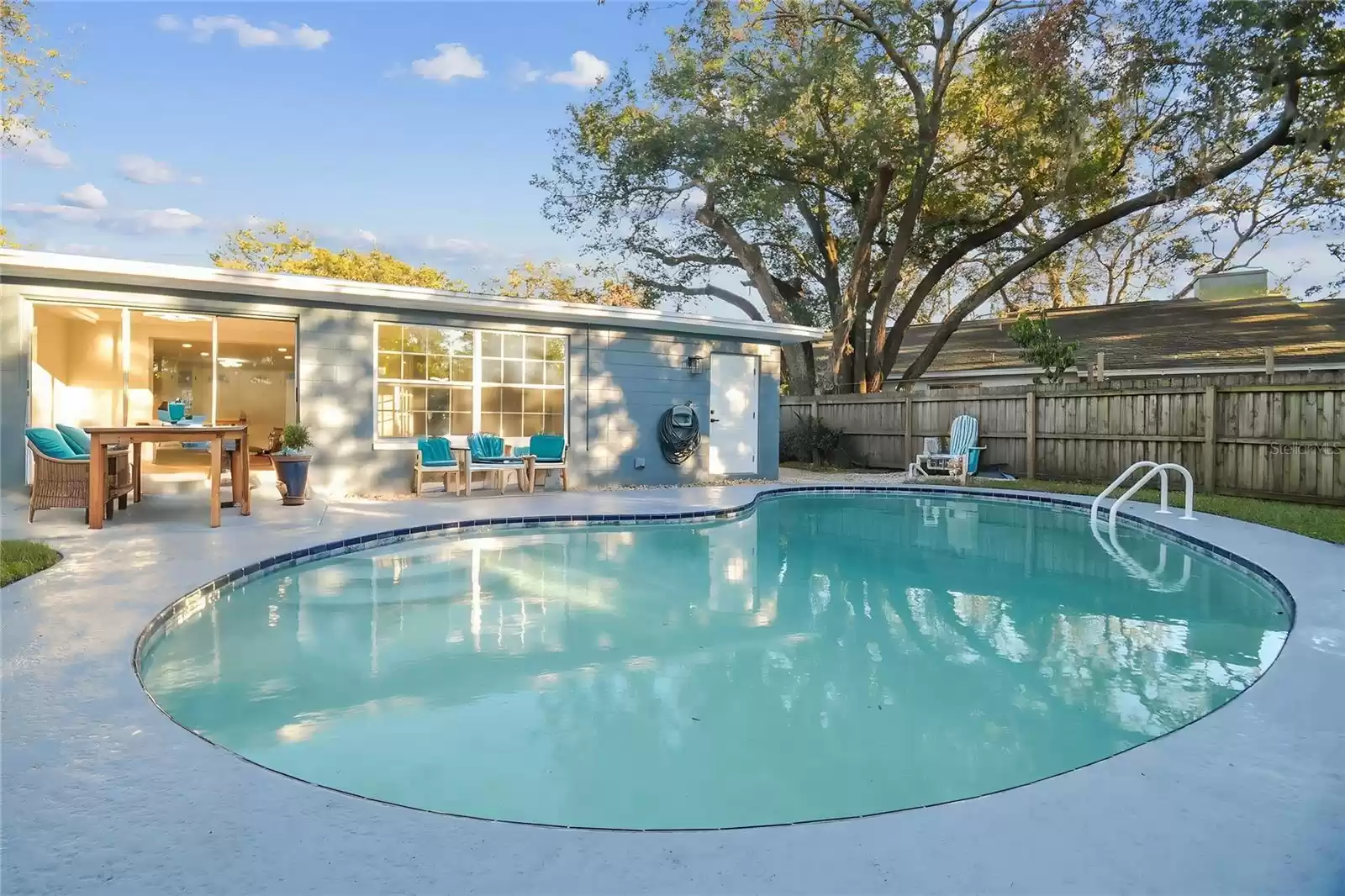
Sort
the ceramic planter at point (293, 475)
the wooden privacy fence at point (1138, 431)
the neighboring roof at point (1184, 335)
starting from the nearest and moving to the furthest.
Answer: the ceramic planter at point (293, 475) < the wooden privacy fence at point (1138, 431) < the neighboring roof at point (1184, 335)

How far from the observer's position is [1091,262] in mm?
25781

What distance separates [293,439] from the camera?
8.16 meters

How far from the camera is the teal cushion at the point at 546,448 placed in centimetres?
1006

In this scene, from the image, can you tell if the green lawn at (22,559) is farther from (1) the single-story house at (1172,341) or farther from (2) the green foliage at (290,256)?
(2) the green foliage at (290,256)

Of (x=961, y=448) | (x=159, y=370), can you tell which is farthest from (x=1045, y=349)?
(x=159, y=370)

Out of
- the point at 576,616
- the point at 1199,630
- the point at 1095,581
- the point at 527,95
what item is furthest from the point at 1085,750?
the point at 527,95

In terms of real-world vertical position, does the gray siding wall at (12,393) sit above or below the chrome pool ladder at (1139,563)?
above

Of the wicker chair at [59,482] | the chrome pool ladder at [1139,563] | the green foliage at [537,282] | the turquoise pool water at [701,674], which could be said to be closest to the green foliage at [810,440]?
the chrome pool ladder at [1139,563]

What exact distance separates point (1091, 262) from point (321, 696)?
2800 cm

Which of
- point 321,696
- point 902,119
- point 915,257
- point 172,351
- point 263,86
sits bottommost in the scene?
point 321,696

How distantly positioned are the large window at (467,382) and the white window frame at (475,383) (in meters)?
0.01

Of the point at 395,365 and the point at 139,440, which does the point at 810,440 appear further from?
the point at 139,440

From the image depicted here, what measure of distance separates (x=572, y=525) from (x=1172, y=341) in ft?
43.7

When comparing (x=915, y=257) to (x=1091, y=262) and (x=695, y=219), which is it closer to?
(x=695, y=219)
